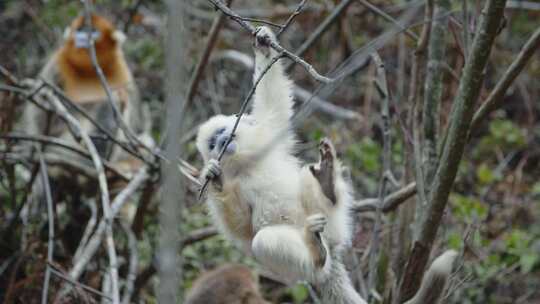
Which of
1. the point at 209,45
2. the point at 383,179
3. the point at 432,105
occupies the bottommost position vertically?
the point at 383,179

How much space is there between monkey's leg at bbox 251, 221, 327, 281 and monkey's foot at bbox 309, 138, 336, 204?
1.04 ft

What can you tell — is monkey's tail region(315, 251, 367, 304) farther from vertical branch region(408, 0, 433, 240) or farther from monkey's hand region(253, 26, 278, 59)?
monkey's hand region(253, 26, 278, 59)

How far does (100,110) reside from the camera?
903 centimetres

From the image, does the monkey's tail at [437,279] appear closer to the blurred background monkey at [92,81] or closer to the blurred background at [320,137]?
the blurred background at [320,137]

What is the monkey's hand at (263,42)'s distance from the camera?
3609mm

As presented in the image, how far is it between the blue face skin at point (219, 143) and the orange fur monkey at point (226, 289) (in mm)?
2128

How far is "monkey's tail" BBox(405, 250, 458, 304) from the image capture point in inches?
127

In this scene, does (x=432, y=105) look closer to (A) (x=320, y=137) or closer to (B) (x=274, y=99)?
(B) (x=274, y=99)

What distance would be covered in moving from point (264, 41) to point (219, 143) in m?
0.58

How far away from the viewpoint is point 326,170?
3.79 metres

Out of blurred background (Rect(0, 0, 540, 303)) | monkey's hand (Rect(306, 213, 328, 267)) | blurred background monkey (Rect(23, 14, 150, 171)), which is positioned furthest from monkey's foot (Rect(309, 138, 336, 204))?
blurred background monkey (Rect(23, 14, 150, 171))

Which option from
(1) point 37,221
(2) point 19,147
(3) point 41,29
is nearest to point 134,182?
(1) point 37,221

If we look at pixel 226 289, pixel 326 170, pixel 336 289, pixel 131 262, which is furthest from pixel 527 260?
pixel 131 262

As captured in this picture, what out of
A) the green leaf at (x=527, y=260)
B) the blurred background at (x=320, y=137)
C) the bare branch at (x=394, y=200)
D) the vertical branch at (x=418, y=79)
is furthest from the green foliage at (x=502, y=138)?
the bare branch at (x=394, y=200)
